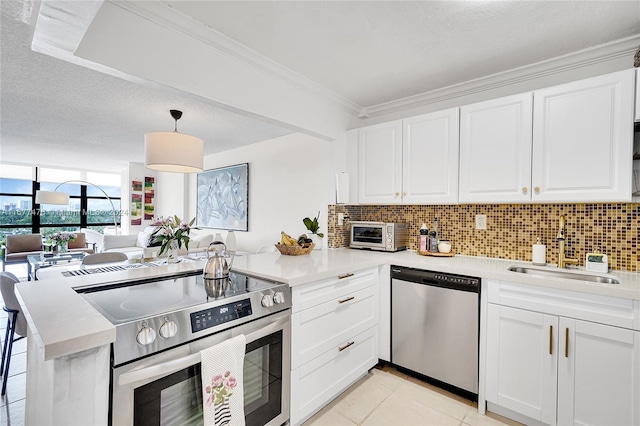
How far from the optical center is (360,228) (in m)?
2.93

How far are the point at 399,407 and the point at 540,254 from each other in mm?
1458

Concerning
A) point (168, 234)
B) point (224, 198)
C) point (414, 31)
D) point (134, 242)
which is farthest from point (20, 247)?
point (414, 31)

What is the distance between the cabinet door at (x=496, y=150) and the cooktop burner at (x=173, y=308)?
163cm

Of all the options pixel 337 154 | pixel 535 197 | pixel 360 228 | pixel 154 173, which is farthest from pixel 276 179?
pixel 154 173

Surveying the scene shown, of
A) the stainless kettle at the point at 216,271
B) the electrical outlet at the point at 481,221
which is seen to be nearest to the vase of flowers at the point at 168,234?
the stainless kettle at the point at 216,271

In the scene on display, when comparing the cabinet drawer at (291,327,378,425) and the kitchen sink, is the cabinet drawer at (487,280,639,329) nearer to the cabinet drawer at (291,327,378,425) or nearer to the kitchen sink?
the kitchen sink

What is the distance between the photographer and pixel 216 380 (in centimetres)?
119

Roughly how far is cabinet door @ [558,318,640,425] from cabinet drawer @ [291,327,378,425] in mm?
1150

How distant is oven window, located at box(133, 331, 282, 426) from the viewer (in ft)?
3.43

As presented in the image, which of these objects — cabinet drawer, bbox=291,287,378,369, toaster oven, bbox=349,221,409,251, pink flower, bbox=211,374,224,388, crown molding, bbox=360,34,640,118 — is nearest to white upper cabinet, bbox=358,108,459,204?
toaster oven, bbox=349,221,409,251

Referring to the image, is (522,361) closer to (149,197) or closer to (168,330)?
(168,330)

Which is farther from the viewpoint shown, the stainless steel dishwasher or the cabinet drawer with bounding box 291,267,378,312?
the stainless steel dishwasher

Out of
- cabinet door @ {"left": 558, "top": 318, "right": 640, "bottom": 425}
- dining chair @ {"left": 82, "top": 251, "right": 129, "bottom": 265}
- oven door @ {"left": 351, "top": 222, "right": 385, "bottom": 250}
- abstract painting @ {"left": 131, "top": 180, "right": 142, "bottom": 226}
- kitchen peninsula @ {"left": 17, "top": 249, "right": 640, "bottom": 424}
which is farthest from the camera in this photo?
abstract painting @ {"left": 131, "top": 180, "right": 142, "bottom": 226}

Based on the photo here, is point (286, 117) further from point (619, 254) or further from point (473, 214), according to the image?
point (619, 254)
